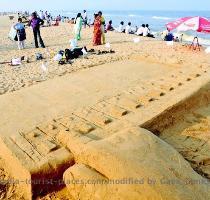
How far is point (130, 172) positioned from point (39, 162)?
3.43ft

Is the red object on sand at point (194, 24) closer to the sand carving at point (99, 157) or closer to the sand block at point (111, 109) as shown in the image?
the sand block at point (111, 109)

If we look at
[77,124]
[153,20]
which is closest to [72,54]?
[77,124]

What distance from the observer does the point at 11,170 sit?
331cm

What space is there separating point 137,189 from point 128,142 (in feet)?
2.09

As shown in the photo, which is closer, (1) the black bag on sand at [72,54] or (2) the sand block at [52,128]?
(2) the sand block at [52,128]

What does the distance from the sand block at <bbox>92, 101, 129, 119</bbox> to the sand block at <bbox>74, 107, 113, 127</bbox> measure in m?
0.11

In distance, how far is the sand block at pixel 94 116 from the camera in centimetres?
387

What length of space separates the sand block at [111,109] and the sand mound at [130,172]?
100cm

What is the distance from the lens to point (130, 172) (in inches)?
100

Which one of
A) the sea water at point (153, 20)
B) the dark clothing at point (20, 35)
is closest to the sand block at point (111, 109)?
the dark clothing at point (20, 35)

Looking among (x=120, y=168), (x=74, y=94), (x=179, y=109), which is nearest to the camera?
(x=120, y=168)

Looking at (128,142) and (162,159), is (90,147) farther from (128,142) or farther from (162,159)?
(162,159)

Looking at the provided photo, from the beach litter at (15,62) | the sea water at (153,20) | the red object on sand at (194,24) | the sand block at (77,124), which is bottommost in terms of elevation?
the sea water at (153,20)

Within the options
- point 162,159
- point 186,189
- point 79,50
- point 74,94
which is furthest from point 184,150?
point 79,50
